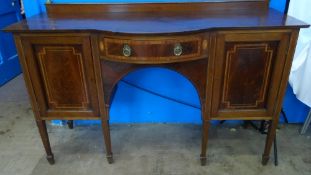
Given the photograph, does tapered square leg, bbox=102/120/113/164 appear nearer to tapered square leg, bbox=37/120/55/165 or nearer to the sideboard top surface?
tapered square leg, bbox=37/120/55/165

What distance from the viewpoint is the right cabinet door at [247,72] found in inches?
48.0

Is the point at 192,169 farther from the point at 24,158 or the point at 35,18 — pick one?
the point at 35,18

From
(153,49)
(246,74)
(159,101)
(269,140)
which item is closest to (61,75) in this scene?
(153,49)

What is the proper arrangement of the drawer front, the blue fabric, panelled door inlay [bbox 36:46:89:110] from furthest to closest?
the blue fabric, panelled door inlay [bbox 36:46:89:110], the drawer front

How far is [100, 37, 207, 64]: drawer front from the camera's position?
1174mm

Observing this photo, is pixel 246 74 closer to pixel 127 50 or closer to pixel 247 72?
pixel 247 72

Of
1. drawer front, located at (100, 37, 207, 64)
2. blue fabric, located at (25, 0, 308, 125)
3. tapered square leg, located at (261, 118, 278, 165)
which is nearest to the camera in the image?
drawer front, located at (100, 37, 207, 64)

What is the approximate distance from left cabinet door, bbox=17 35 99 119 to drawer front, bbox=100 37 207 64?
0.44 feet

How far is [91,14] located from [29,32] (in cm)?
42

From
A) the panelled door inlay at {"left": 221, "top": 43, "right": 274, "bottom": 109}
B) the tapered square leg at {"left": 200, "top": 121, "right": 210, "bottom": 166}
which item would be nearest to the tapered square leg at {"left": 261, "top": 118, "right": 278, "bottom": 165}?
the panelled door inlay at {"left": 221, "top": 43, "right": 274, "bottom": 109}

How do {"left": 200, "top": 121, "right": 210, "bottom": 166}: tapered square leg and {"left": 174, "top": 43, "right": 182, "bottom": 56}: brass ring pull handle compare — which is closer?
{"left": 174, "top": 43, "right": 182, "bottom": 56}: brass ring pull handle

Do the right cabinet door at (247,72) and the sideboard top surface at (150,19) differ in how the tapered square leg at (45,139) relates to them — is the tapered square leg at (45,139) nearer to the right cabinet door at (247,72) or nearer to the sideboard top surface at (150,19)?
the sideboard top surface at (150,19)

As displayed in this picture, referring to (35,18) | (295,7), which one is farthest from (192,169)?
(35,18)

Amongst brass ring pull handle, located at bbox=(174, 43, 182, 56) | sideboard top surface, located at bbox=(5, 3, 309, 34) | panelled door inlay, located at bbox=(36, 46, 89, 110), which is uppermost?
sideboard top surface, located at bbox=(5, 3, 309, 34)
